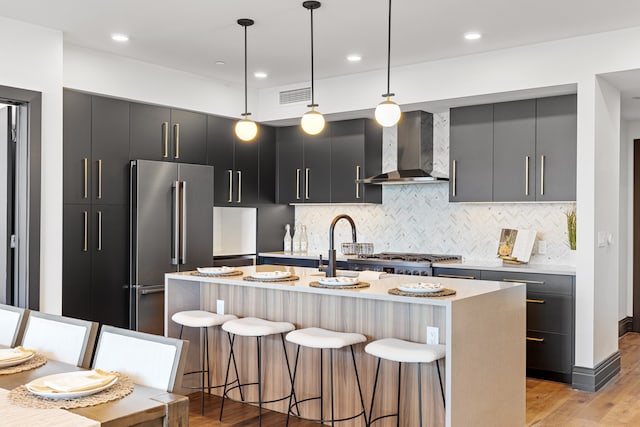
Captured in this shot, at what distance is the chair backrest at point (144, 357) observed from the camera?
2109 mm

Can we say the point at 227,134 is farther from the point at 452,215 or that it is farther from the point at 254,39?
the point at 452,215

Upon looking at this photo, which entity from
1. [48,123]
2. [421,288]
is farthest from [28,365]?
[48,123]

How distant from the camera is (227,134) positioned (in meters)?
6.25

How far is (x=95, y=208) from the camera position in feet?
16.5

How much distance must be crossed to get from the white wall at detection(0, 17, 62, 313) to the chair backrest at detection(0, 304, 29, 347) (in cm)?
153

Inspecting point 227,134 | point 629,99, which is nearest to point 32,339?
point 227,134

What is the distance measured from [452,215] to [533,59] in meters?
1.70

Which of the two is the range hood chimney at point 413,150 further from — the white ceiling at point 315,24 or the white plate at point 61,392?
the white plate at point 61,392

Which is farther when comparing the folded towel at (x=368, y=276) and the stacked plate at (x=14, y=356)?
the folded towel at (x=368, y=276)

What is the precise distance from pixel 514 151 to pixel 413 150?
101 cm

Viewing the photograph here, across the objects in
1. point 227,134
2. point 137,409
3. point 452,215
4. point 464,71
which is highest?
point 464,71

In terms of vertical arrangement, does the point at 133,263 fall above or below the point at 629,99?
below

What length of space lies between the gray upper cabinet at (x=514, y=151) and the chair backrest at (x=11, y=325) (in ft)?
12.6

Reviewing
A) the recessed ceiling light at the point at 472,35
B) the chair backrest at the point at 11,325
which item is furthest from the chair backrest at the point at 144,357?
the recessed ceiling light at the point at 472,35
